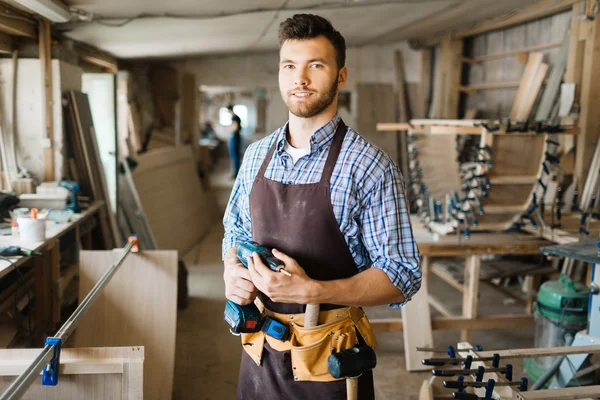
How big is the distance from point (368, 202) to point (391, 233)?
0.10 meters

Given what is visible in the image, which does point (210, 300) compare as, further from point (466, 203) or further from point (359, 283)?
point (359, 283)

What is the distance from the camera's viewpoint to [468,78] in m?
6.41

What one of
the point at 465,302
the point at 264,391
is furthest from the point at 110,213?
the point at 264,391

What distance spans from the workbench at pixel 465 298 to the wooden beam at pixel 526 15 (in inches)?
86.7

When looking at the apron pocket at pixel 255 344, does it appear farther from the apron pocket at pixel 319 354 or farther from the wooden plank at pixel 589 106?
the wooden plank at pixel 589 106

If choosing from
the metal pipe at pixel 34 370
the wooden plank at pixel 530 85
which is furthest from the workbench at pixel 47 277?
the wooden plank at pixel 530 85

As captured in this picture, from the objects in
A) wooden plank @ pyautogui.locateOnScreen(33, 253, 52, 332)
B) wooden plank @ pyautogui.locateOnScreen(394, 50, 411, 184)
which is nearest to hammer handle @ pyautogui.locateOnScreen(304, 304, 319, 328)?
wooden plank @ pyautogui.locateOnScreen(33, 253, 52, 332)

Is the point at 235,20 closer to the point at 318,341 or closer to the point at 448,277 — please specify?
the point at 448,277

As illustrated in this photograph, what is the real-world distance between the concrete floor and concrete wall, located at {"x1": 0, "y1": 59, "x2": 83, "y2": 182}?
160cm

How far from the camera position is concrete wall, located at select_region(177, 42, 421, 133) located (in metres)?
7.69

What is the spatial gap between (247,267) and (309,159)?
35cm

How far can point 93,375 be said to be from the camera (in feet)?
5.26

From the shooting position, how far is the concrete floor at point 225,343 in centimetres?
320

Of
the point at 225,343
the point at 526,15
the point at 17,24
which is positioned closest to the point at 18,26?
the point at 17,24
